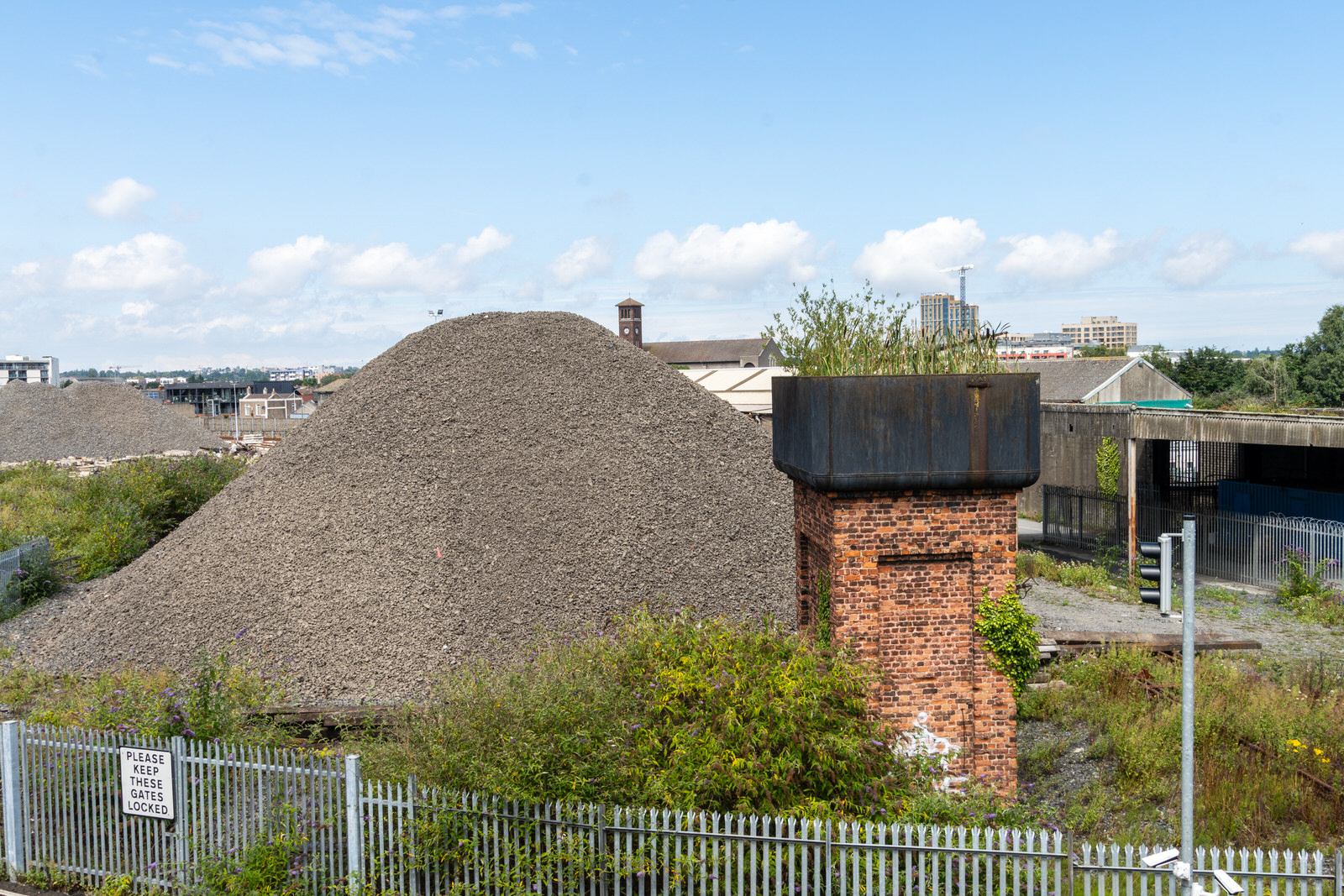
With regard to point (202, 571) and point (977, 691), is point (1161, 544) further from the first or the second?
point (202, 571)

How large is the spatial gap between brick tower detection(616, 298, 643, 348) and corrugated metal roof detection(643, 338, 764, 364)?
28.8 meters

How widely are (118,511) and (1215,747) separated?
2388cm

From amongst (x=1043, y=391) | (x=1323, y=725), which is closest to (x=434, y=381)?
(x=1323, y=725)

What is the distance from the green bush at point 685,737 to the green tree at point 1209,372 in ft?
242

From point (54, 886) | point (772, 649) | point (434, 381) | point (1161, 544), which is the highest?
point (434, 381)

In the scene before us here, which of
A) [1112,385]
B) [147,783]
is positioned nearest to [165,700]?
[147,783]

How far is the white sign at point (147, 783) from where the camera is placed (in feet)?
30.2

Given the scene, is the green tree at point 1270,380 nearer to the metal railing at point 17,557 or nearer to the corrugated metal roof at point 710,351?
the corrugated metal roof at point 710,351

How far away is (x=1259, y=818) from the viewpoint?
956cm

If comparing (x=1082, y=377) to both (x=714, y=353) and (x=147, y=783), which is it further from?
(x=714, y=353)

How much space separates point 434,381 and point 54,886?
14628 millimetres

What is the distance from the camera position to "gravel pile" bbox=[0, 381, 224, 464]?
56.5 metres

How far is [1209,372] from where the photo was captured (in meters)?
73.0

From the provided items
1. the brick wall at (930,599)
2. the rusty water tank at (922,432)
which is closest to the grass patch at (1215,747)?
the brick wall at (930,599)
